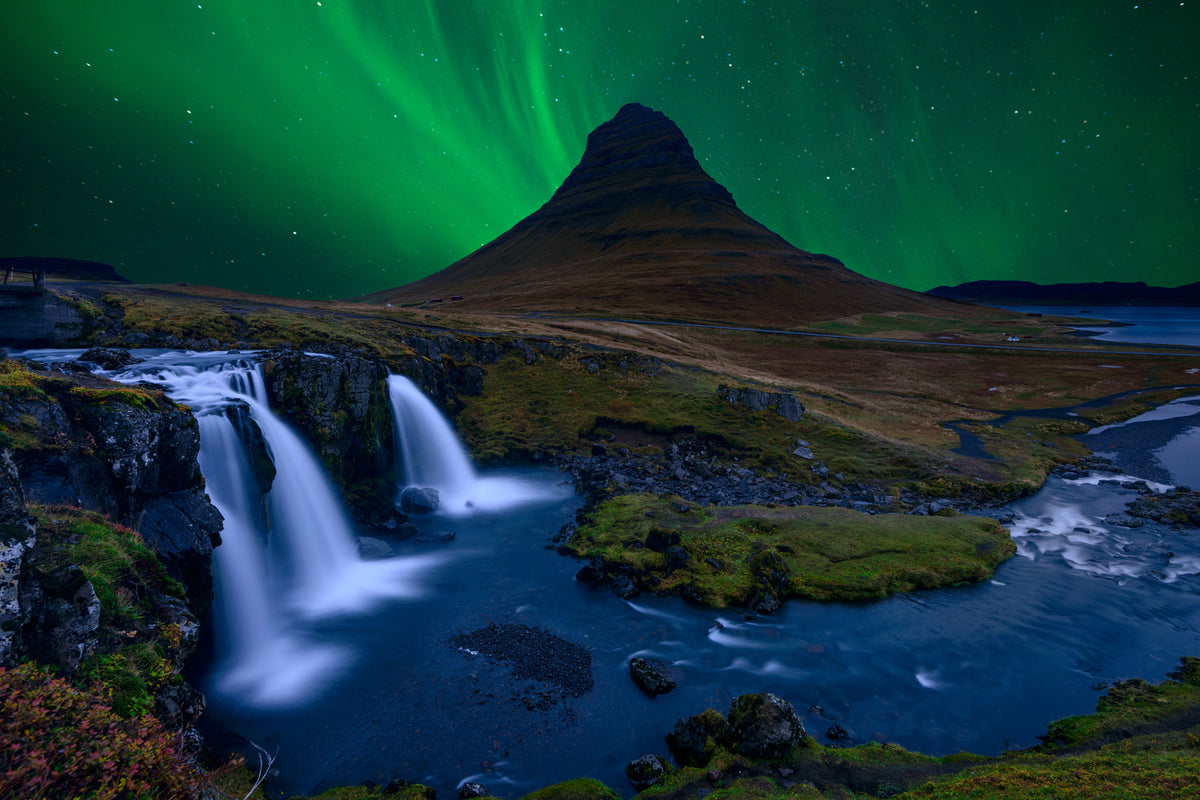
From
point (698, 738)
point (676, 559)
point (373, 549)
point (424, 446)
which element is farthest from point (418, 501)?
point (698, 738)

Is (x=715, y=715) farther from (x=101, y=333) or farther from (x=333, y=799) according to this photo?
(x=101, y=333)

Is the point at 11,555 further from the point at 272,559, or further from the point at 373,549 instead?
the point at 373,549

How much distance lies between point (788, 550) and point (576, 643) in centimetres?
1053

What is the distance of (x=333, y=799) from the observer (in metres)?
10.9

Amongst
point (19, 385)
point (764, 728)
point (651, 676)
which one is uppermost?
point (19, 385)

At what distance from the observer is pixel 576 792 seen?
429 inches

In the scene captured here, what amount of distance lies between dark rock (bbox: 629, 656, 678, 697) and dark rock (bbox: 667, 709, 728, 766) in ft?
7.71

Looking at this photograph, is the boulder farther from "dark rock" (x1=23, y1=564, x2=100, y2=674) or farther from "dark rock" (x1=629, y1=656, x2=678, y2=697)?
"dark rock" (x1=629, y1=656, x2=678, y2=697)

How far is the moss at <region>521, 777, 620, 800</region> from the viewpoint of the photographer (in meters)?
10.8

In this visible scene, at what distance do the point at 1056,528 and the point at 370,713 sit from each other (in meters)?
33.1

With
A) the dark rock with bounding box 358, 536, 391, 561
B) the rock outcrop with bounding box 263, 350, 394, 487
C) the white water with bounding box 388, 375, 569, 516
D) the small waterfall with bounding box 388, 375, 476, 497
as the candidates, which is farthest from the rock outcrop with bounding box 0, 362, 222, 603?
the small waterfall with bounding box 388, 375, 476, 497

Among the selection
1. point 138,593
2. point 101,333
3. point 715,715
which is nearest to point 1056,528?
point 715,715

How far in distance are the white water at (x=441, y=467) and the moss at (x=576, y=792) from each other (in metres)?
19.3

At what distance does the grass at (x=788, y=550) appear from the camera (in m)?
19.7
